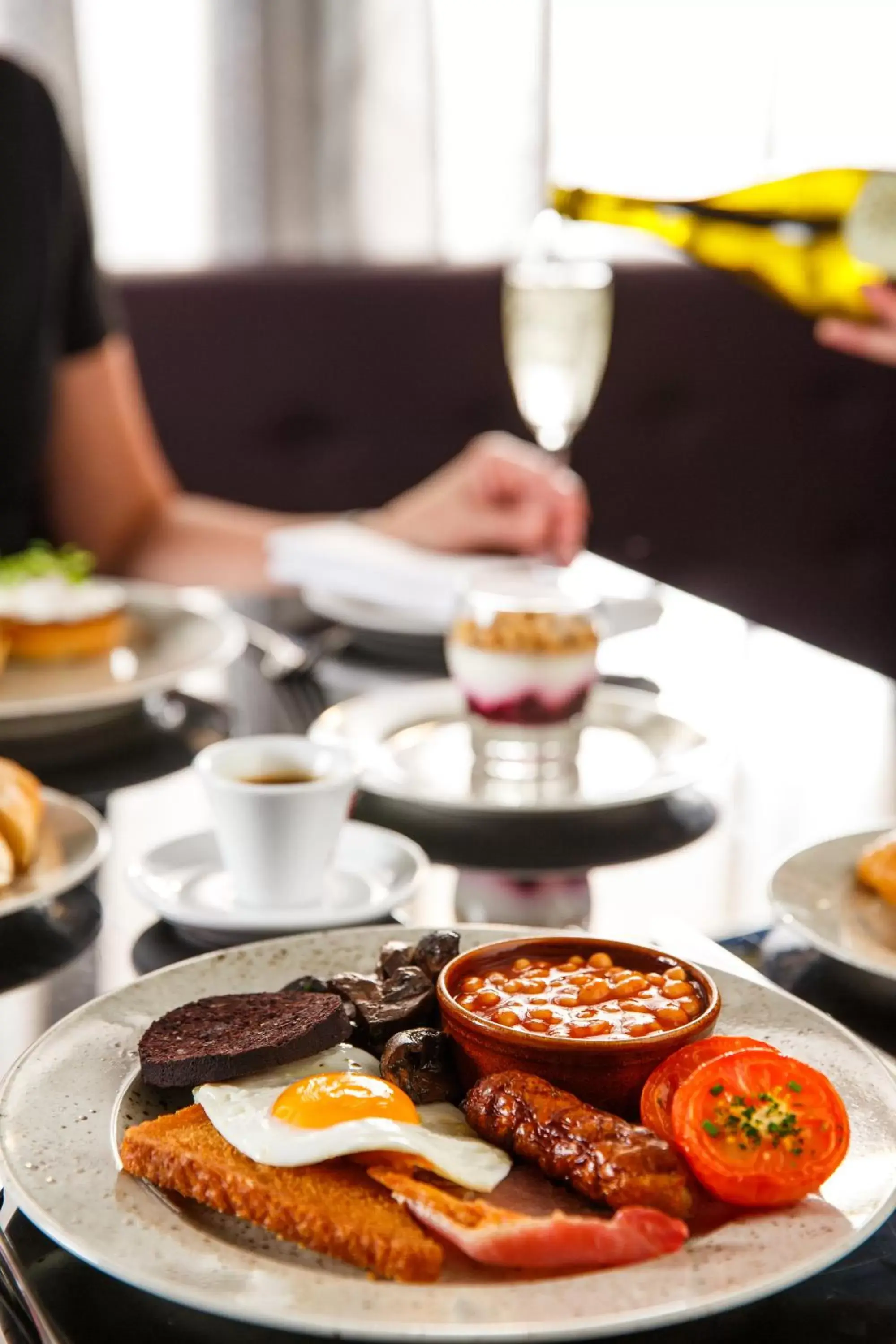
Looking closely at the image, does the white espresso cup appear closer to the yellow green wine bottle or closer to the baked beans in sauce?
the baked beans in sauce

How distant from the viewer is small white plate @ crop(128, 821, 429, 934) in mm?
857

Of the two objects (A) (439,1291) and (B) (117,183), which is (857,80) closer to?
(B) (117,183)

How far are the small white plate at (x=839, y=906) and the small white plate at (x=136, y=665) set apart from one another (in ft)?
1.97

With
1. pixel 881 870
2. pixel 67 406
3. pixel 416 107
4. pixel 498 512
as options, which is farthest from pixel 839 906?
pixel 416 107

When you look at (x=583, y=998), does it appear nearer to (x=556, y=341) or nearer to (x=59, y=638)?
(x=59, y=638)

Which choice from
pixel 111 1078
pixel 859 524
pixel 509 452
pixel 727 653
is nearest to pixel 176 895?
pixel 111 1078

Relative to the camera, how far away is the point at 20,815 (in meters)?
0.92

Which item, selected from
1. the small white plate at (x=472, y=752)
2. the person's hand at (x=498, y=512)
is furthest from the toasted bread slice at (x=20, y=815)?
the person's hand at (x=498, y=512)

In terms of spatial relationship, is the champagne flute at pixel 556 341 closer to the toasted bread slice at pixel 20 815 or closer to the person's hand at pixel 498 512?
the person's hand at pixel 498 512

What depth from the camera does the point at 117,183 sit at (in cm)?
304

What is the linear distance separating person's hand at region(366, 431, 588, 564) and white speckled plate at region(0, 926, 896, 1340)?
3.83 ft

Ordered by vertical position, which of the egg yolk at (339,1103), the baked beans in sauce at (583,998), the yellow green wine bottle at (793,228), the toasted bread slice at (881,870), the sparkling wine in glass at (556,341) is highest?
the yellow green wine bottle at (793,228)

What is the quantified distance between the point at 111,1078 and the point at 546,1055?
0.17 m

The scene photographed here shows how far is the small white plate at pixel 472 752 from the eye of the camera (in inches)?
42.1
